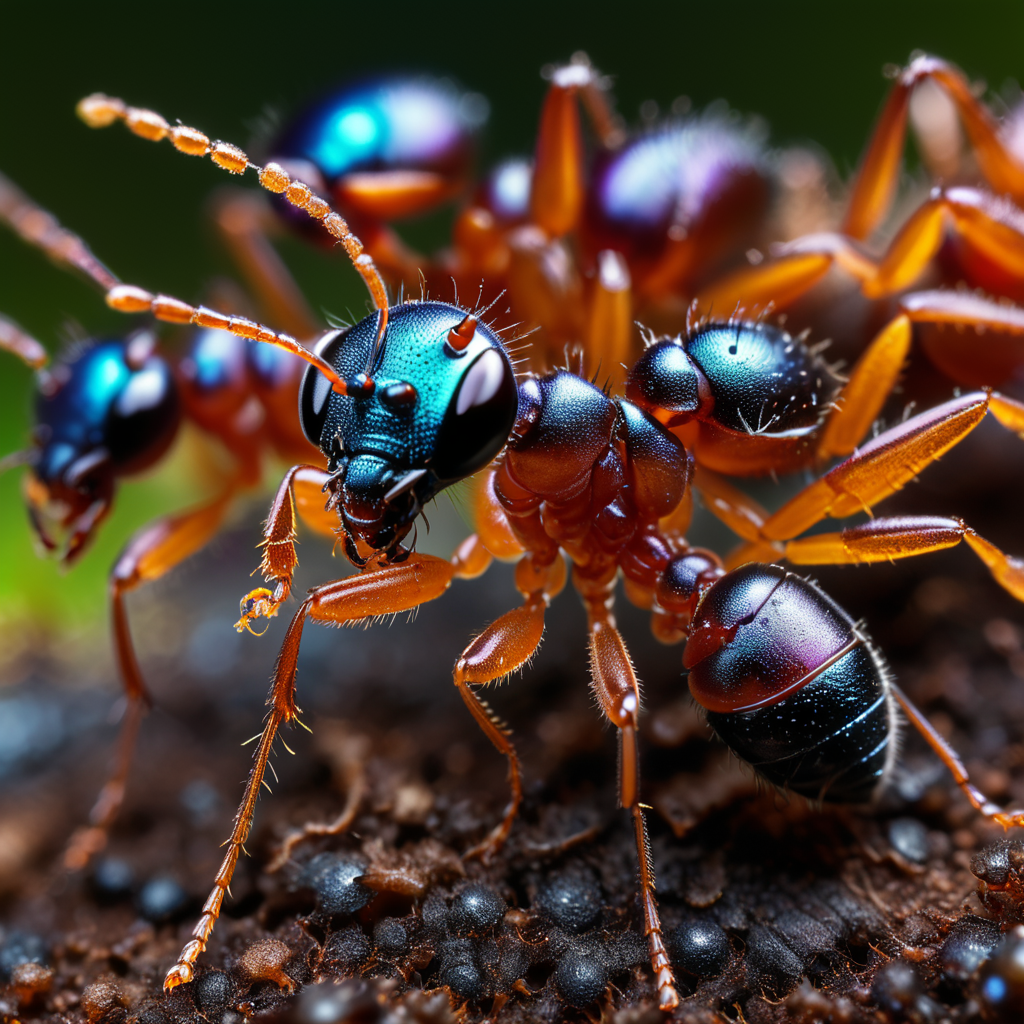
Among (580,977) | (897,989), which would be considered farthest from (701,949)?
(897,989)

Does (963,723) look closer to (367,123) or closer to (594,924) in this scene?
(594,924)

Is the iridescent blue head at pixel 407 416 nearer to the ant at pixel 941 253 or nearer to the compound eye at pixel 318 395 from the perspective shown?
the compound eye at pixel 318 395

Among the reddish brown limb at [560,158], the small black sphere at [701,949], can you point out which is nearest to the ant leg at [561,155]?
the reddish brown limb at [560,158]

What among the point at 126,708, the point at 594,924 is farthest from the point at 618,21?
the point at 594,924

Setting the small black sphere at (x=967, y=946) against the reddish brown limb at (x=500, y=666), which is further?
the reddish brown limb at (x=500, y=666)

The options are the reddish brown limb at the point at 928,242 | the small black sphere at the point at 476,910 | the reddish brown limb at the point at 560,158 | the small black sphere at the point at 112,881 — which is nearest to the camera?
the small black sphere at the point at 476,910

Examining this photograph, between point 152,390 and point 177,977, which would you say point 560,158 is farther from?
point 177,977

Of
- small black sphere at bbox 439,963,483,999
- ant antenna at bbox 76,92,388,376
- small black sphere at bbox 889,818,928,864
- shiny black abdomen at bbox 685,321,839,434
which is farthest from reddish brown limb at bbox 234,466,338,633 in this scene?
small black sphere at bbox 889,818,928,864
